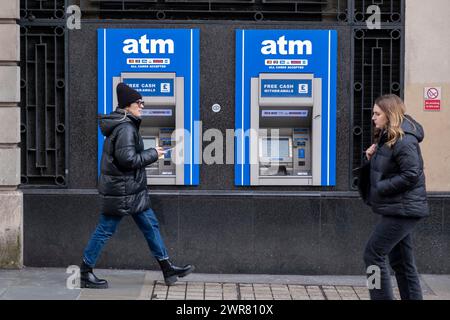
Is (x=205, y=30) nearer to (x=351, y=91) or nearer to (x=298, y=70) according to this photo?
(x=298, y=70)

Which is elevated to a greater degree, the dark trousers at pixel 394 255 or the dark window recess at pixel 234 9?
the dark window recess at pixel 234 9

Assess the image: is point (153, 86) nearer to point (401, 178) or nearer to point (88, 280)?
point (88, 280)

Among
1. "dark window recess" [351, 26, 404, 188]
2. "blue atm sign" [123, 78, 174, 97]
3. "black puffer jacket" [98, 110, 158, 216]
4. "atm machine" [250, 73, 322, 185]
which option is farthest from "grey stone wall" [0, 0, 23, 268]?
"dark window recess" [351, 26, 404, 188]

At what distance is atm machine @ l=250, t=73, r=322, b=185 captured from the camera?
822 centimetres

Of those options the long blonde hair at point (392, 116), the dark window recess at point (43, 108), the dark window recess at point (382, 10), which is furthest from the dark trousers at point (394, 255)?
the dark window recess at point (43, 108)

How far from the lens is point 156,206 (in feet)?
27.1

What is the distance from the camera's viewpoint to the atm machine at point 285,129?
822 centimetres

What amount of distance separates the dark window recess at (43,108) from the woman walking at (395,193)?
147 inches

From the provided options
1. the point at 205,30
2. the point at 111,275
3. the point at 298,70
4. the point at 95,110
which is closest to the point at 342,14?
the point at 298,70

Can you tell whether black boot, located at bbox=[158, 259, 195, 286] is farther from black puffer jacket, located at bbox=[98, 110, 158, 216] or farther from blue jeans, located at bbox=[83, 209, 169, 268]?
black puffer jacket, located at bbox=[98, 110, 158, 216]

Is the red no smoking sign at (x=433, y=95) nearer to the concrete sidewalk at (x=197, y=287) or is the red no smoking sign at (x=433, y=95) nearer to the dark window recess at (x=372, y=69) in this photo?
the dark window recess at (x=372, y=69)

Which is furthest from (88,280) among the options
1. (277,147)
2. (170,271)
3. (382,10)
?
(382,10)

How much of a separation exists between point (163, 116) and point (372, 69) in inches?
92.6

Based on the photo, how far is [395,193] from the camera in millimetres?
5922
